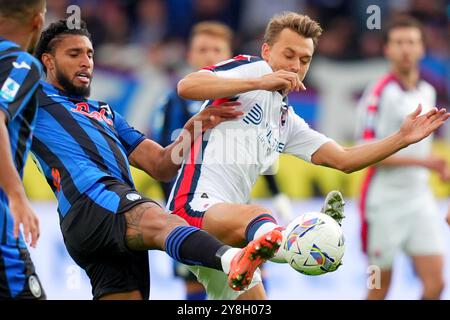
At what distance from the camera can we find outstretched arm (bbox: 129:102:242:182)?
623 cm

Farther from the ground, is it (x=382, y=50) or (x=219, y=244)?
(x=382, y=50)

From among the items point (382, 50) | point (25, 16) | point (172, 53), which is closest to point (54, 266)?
point (172, 53)

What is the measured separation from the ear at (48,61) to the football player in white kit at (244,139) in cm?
86

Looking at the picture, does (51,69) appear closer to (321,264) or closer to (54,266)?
(321,264)

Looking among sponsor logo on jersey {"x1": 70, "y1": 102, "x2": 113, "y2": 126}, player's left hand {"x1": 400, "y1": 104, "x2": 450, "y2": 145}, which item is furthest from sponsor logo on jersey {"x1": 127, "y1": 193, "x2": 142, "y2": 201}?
player's left hand {"x1": 400, "y1": 104, "x2": 450, "y2": 145}

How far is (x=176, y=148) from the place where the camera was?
6.45 meters

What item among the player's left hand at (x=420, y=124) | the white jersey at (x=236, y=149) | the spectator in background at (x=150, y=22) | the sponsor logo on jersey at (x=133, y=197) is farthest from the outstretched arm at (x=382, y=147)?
the spectator in background at (x=150, y=22)

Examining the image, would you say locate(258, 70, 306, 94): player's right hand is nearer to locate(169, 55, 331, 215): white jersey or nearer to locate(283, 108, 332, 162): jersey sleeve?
locate(169, 55, 331, 215): white jersey

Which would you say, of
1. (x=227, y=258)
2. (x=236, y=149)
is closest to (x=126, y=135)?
(x=236, y=149)

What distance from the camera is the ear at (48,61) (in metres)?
6.23

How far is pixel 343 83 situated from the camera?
1221 centimetres

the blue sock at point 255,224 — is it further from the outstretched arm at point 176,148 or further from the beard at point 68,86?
the beard at point 68,86

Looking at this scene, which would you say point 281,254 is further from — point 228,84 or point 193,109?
point 193,109
